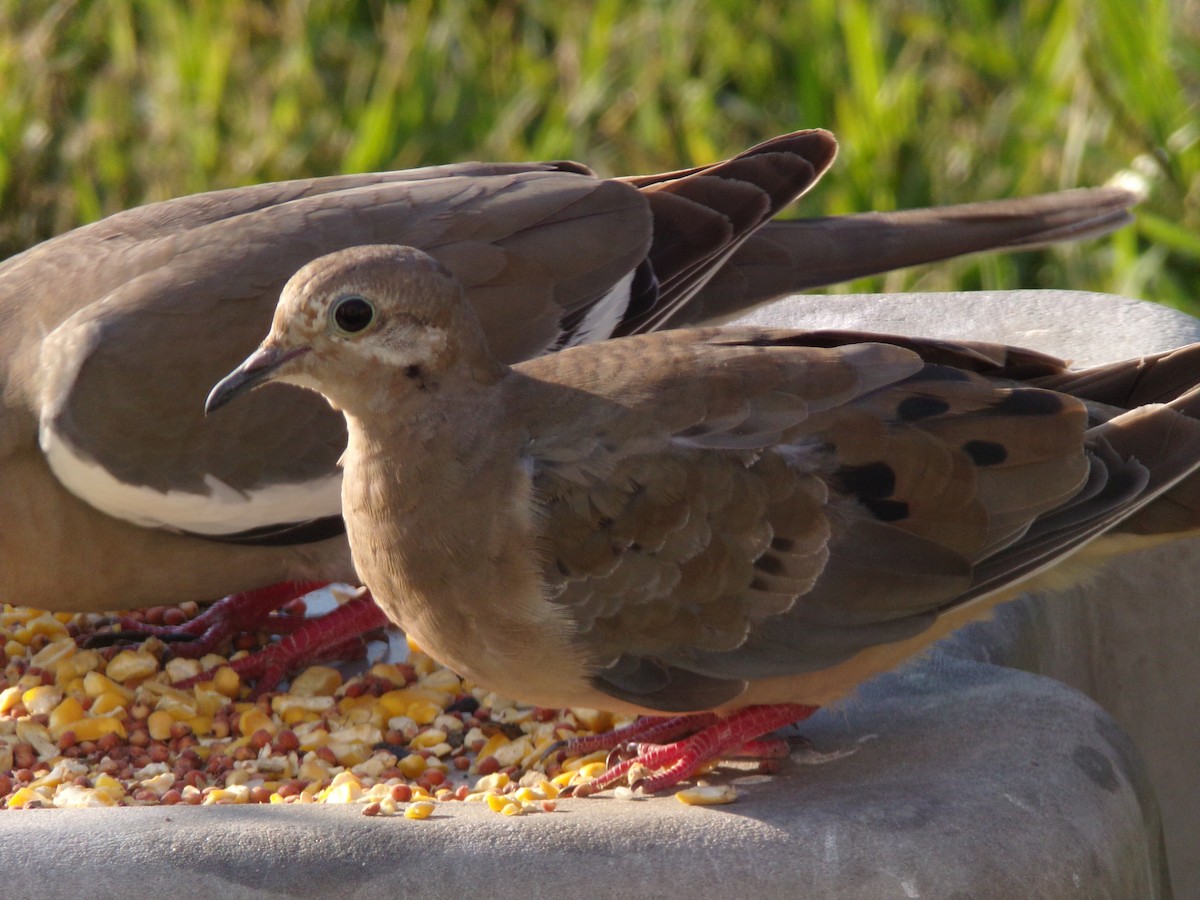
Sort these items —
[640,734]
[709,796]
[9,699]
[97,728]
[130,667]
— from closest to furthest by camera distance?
[709,796] < [640,734] < [97,728] < [9,699] < [130,667]

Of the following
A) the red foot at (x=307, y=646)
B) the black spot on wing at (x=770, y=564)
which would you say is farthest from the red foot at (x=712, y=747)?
the red foot at (x=307, y=646)

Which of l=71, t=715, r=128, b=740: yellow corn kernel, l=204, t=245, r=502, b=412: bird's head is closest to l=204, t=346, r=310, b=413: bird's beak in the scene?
l=204, t=245, r=502, b=412: bird's head

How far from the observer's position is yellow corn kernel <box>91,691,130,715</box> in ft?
9.19

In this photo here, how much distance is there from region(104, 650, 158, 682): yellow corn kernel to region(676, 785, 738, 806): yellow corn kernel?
3.79 ft

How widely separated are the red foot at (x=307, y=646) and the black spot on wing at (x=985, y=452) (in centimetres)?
115

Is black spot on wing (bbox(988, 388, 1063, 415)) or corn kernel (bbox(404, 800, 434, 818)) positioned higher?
black spot on wing (bbox(988, 388, 1063, 415))

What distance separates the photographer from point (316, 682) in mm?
2922

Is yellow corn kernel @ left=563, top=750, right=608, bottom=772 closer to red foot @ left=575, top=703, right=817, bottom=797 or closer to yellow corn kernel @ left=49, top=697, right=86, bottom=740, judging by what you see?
red foot @ left=575, top=703, right=817, bottom=797

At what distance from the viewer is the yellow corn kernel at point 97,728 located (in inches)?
107

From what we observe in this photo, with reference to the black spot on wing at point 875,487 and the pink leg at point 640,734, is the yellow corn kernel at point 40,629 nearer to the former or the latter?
the pink leg at point 640,734

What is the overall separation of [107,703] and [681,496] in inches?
45.4

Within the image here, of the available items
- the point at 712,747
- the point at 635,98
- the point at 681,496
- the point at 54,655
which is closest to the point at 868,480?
the point at 681,496

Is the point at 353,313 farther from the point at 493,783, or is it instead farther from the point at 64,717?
the point at 64,717

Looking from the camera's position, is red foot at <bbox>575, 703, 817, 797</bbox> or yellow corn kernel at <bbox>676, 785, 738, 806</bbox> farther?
red foot at <bbox>575, 703, 817, 797</bbox>
